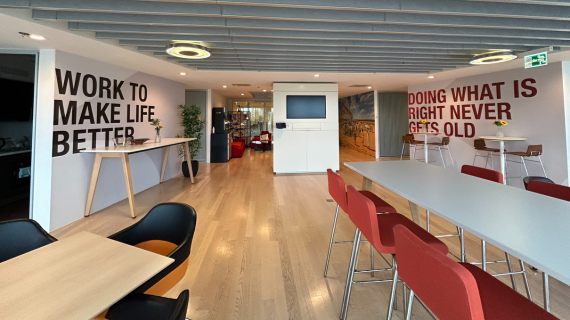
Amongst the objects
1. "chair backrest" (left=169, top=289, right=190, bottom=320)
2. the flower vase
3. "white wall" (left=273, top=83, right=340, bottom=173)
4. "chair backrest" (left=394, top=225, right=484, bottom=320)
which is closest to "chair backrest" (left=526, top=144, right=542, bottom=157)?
the flower vase

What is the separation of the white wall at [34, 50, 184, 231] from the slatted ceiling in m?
1.02

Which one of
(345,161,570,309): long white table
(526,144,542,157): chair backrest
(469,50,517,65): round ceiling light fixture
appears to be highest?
(469,50,517,65): round ceiling light fixture

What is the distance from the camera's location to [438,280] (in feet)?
2.86

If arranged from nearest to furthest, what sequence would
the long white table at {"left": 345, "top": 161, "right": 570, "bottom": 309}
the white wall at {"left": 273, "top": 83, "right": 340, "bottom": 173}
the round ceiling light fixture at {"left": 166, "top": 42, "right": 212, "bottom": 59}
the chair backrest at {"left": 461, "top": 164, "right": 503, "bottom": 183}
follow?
the long white table at {"left": 345, "top": 161, "right": 570, "bottom": 309} → the chair backrest at {"left": 461, "top": 164, "right": 503, "bottom": 183} → the round ceiling light fixture at {"left": 166, "top": 42, "right": 212, "bottom": 59} → the white wall at {"left": 273, "top": 83, "right": 340, "bottom": 173}

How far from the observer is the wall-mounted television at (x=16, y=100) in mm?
3658

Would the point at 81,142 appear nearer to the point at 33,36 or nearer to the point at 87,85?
the point at 87,85

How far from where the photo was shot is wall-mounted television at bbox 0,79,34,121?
3.66 m

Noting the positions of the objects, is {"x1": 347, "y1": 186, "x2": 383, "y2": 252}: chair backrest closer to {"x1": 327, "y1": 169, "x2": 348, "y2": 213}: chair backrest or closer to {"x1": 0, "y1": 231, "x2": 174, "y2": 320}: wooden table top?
{"x1": 327, "y1": 169, "x2": 348, "y2": 213}: chair backrest

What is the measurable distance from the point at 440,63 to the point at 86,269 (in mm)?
6239

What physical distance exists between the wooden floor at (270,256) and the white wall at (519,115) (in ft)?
11.5

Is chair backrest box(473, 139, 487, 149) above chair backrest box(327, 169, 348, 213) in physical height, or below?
above

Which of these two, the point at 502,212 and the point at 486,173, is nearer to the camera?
the point at 502,212

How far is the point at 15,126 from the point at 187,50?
9.44ft

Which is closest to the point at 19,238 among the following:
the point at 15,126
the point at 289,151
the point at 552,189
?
the point at 15,126
